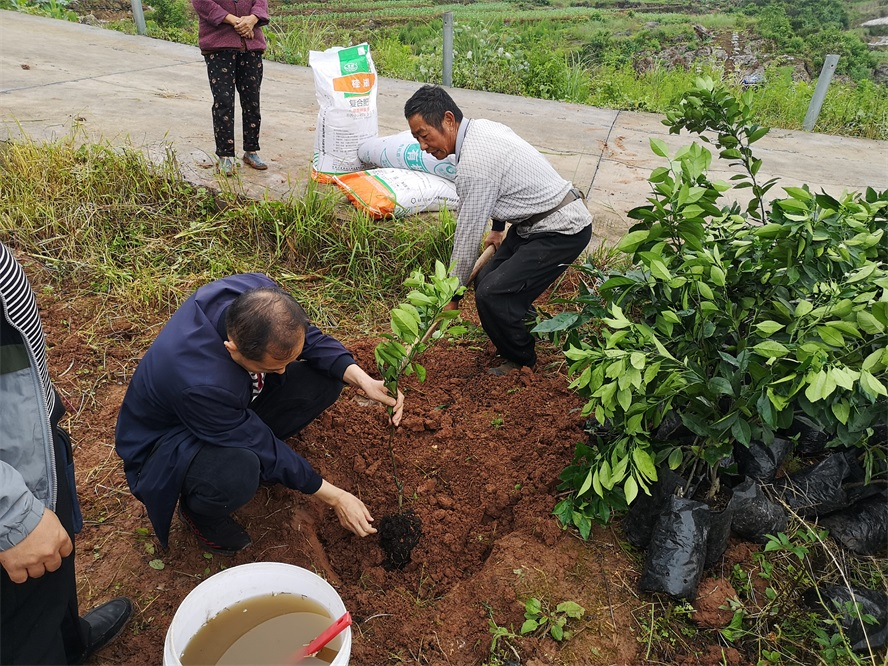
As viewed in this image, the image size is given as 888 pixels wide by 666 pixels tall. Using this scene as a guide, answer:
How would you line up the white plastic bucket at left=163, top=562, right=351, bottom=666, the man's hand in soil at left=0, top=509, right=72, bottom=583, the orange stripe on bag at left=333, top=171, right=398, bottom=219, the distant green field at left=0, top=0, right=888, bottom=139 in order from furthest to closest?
1. the distant green field at left=0, top=0, right=888, bottom=139
2. the orange stripe on bag at left=333, top=171, right=398, bottom=219
3. the white plastic bucket at left=163, top=562, right=351, bottom=666
4. the man's hand in soil at left=0, top=509, right=72, bottom=583

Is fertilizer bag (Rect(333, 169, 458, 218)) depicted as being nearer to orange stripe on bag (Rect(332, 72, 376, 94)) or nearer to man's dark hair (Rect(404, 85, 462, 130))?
orange stripe on bag (Rect(332, 72, 376, 94))

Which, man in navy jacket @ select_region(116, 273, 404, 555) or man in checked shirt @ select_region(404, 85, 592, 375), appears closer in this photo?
man in navy jacket @ select_region(116, 273, 404, 555)

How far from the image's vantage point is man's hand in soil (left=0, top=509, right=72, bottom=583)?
1343 mm

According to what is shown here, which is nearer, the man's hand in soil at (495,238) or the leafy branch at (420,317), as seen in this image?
the leafy branch at (420,317)

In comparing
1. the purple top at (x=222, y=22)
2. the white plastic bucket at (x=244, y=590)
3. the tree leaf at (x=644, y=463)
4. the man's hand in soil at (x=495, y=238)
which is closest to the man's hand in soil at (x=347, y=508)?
the white plastic bucket at (x=244, y=590)

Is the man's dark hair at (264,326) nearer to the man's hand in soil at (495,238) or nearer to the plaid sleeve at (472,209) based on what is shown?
the plaid sleeve at (472,209)

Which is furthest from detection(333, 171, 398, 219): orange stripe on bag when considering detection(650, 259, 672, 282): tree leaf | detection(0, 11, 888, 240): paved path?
detection(650, 259, 672, 282): tree leaf

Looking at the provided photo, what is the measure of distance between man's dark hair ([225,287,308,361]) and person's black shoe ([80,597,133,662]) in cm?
94

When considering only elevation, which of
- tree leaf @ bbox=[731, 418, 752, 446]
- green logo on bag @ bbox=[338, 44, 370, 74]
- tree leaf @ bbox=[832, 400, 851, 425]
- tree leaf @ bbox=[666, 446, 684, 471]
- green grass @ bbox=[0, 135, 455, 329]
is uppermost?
green logo on bag @ bbox=[338, 44, 370, 74]

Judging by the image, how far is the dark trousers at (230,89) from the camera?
13.5 feet

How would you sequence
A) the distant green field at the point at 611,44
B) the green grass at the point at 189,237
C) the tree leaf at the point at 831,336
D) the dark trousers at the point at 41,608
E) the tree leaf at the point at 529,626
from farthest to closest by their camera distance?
1. the distant green field at the point at 611,44
2. the green grass at the point at 189,237
3. the tree leaf at the point at 529,626
4. the tree leaf at the point at 831,336
5. the dark trousers at the point at 41,608

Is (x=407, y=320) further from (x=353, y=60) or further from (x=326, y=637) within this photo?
(x=353, y=60)

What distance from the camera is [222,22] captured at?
13.1 feet

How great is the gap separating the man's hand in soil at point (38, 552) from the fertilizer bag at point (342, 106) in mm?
3064
